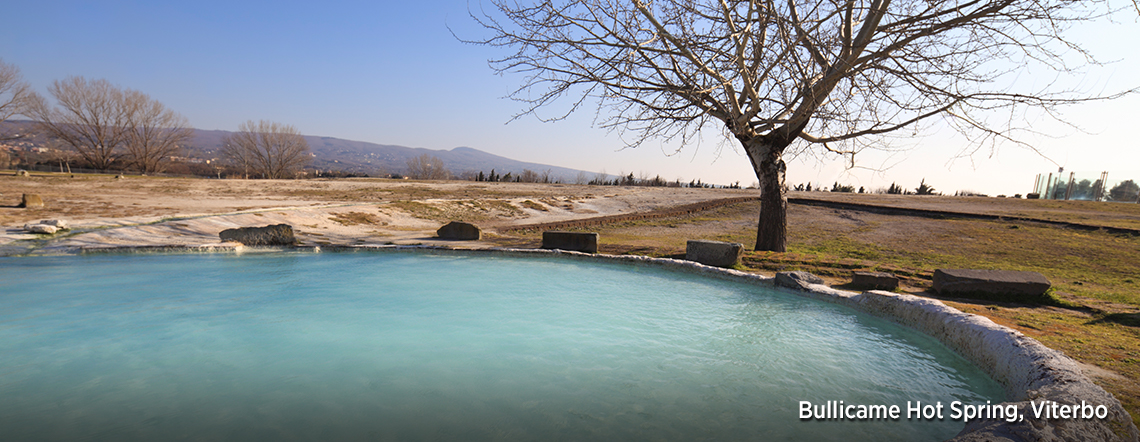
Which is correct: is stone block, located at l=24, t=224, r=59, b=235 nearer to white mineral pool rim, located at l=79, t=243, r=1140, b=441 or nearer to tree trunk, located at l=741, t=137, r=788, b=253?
white mineral pool rim, located at l=79, t=243, r=1140, b=441

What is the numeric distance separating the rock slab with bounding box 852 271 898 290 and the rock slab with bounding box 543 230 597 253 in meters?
4.82

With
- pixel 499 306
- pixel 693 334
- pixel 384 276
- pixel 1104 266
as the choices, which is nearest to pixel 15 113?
pixel 384 276

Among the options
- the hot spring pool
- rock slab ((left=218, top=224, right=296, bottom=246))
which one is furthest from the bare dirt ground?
the hot spring pool

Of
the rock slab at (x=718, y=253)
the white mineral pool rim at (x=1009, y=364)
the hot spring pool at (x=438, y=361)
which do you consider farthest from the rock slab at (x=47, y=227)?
the white mineral pool rim at (x=1009, y=364)

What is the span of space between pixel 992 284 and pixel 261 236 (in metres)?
12.6

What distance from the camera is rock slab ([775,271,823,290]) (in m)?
7.06

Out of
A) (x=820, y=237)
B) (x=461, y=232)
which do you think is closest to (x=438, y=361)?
Result: (x=461, y=232)

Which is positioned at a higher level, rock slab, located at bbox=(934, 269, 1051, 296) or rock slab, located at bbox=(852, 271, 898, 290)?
rock slab, located at bbox=(934, 269, 1051, 296)

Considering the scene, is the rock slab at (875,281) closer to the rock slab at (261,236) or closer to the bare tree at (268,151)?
the rock slab at (261,236)

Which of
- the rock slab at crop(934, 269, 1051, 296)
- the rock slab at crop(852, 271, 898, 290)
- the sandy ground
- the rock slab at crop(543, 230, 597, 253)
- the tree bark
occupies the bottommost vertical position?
the sandy ground

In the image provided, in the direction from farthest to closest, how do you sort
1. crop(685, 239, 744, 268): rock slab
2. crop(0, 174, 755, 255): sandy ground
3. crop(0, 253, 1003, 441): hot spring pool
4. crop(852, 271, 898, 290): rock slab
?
crop(0, 174, 755, 255): sandy ground
crop(685, 239, 744, 268): rock slab
crop(852, 271, 898, 290): rock slab
crop(0, 253, 1003, 441): hot spring pool

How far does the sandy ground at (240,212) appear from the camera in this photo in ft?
34.1

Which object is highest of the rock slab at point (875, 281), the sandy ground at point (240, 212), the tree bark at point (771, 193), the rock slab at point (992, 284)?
the tree bark at point (771, 193)

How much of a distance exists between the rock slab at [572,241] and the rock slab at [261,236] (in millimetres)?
5502
